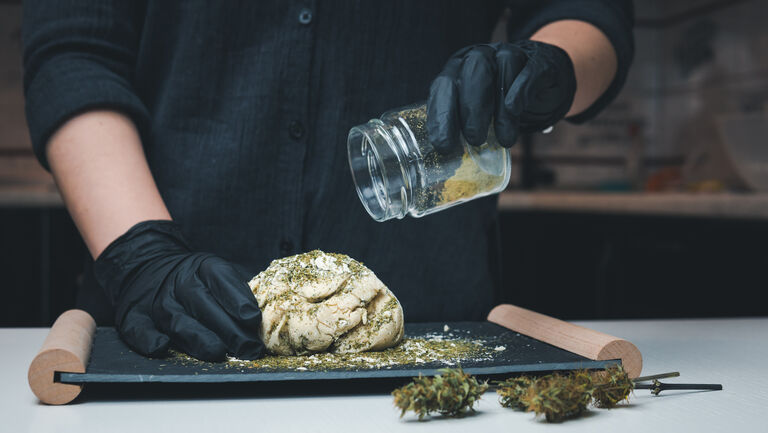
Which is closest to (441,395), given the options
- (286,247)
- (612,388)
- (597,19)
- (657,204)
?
(612,388)

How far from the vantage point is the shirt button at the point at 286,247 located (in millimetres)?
1512

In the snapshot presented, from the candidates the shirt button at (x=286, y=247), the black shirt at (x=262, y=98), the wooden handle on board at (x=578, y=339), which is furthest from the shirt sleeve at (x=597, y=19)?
the shirt button at (x=286, y=247)

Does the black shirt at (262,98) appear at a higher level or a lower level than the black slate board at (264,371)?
higher

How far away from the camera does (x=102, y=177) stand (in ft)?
4.39

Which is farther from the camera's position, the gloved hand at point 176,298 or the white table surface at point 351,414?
the gloved hand at point 176,298

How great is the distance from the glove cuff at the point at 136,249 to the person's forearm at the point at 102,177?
0.17 feet

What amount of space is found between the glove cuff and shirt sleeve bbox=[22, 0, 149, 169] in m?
0.28

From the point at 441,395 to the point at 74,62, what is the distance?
103 cm

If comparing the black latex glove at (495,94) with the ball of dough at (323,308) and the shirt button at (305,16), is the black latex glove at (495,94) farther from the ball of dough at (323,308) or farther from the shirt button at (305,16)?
the shirt button at (305,16)

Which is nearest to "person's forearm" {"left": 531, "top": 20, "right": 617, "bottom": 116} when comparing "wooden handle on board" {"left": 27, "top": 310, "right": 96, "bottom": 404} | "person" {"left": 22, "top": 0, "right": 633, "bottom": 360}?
"person" {"left": 22, "top": 0, "right": 633, "bottom": 360}

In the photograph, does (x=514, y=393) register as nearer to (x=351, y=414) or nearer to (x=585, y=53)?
(x=351, y=414)

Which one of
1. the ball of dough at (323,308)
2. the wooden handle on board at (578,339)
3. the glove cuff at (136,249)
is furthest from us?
the glove cuff at (136,249)

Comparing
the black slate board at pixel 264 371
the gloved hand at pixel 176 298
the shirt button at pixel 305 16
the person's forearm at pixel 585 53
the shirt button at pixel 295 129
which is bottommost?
the black slate board at pixel 264 371

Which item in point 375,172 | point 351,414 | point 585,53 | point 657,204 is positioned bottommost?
point 351,414
